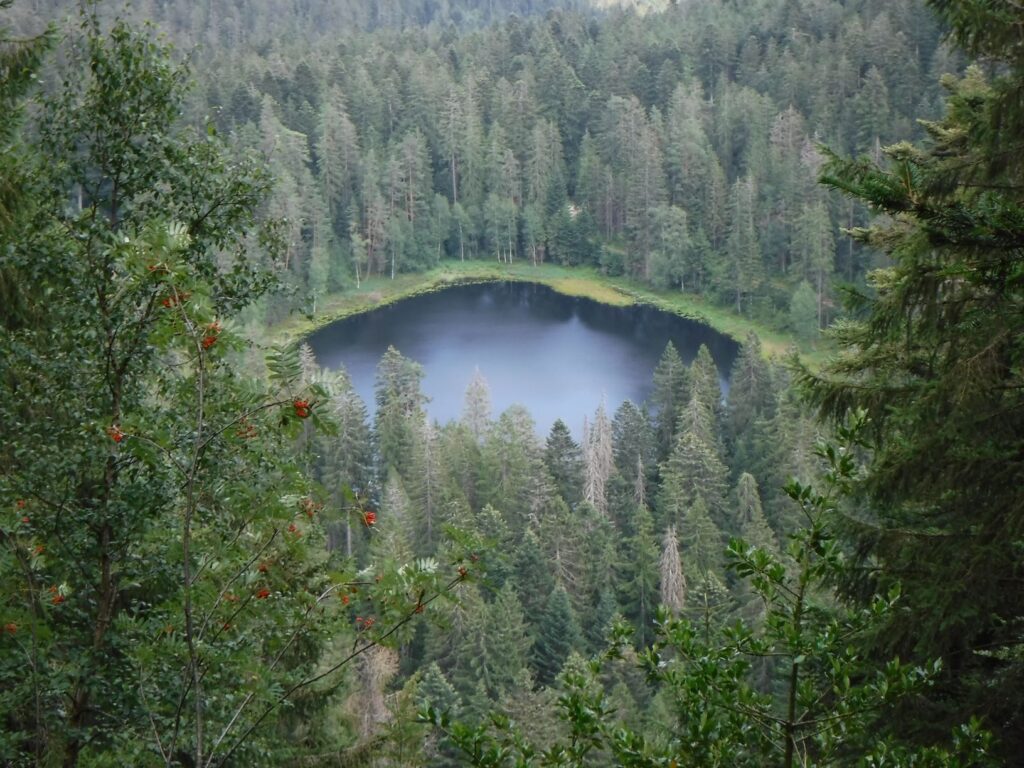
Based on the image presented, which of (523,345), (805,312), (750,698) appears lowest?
(523,345)

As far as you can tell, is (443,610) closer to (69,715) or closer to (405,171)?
(69,715)

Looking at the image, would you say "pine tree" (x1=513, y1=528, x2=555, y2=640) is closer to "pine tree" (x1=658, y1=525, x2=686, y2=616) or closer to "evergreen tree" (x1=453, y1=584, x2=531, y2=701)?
"evergreen tree" (x1=453, y1=584, x2=531, y2=701)

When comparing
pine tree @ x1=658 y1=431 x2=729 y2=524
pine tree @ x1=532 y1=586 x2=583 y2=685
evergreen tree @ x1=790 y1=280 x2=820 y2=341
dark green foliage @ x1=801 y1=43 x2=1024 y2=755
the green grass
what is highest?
dark green foliage @ x1=801 y1=43 x2=1024 y2=755

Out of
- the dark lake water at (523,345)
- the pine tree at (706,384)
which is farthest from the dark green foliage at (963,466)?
the dark lake water at (523,345)

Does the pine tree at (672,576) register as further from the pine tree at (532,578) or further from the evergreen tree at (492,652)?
the evergreen tree at (492,652)

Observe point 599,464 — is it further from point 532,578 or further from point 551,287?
point 551,287

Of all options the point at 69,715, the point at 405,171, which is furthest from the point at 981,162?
the point at 405,171

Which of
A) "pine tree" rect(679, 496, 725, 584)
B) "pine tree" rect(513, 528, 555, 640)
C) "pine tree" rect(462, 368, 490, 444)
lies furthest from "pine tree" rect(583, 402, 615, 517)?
"pine tree" rect(513, 528, 555, 640)

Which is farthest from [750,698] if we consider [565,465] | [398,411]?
[398,411]
